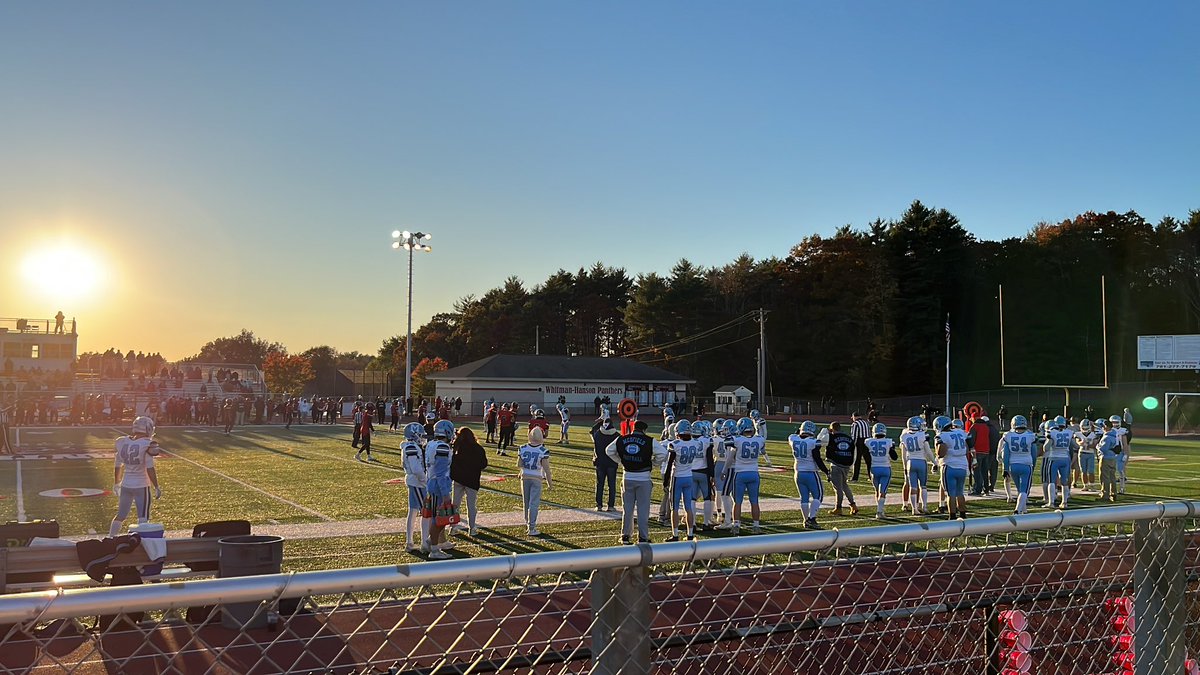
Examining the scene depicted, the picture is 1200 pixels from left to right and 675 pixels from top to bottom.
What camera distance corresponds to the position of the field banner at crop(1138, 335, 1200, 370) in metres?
45.0

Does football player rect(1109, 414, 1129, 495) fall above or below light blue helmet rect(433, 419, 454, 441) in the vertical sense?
below

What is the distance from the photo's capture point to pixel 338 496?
60.7 ft

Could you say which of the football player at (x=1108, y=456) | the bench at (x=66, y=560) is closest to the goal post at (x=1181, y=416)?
the football player at (x=1108, y=456)

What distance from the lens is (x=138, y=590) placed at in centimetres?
212

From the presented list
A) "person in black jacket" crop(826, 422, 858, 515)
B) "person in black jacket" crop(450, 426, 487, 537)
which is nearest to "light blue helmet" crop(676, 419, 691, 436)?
"person in black jacket" crop(450, 426, 487, 537)

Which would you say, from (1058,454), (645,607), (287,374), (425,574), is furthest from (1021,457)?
(287,374)

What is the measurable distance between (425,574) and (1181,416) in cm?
5212

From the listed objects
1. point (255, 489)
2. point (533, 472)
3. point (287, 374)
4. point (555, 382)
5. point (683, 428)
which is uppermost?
point (287, 374)

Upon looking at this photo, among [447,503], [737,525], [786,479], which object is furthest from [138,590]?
[786,479]

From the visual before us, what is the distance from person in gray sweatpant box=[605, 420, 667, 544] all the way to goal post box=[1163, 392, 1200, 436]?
40.2 metres

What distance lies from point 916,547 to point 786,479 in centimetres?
991

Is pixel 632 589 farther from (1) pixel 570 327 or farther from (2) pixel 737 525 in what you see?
(1) pixel 570 327

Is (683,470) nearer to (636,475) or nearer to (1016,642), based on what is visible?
(636,475)

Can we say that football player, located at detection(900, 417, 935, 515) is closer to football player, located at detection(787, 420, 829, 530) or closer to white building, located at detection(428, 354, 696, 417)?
football player, located at detection(787, 420, 829, 530)
